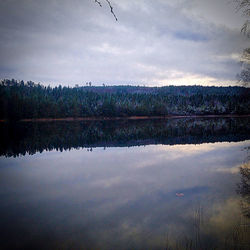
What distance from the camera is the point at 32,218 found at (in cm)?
602

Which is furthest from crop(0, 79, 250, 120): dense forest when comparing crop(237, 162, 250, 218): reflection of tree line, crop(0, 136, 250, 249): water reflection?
crop(0, 136, 250, 249): water reflection

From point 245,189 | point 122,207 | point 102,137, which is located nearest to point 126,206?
point 122,207

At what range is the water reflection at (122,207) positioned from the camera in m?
4.81

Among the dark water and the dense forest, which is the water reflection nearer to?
the dark water

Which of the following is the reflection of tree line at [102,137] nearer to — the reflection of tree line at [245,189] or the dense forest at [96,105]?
the reflection of tree line at [245,189]

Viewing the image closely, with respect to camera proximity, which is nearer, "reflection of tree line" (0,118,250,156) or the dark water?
the dark water

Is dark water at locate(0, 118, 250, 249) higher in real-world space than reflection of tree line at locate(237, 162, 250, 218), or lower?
lower

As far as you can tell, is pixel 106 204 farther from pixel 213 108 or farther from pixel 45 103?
pixel 213 108

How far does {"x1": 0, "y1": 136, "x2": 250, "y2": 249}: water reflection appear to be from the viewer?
481 cm

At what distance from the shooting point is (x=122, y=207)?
6.59 meters

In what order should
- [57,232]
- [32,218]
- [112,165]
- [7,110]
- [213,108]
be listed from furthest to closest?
1. [213,108]
2. [7,110]
3. [112,165]
4. [32,218]
5. [57,232]

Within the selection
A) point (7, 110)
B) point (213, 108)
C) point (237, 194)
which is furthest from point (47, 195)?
point (213, 108)

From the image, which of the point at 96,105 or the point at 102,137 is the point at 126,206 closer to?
the point at 102,137

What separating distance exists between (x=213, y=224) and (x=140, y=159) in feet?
29.3
